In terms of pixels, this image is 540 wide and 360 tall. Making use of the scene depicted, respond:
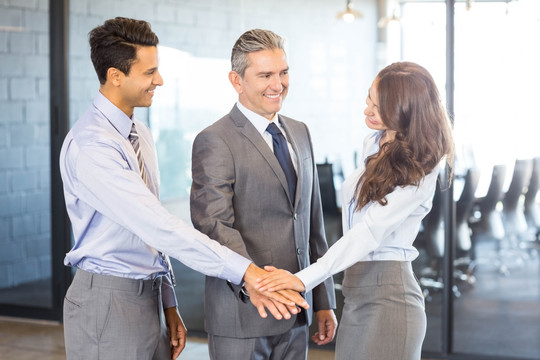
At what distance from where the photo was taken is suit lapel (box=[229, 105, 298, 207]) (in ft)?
7.14

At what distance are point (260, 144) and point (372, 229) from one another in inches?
16.1

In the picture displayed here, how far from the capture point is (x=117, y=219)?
6.41 ft

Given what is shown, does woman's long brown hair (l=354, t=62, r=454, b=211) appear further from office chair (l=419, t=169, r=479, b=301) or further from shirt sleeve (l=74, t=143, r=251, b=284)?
office chair (l=419, t=169, r=479, b=301)

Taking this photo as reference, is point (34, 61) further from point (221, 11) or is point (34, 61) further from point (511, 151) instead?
point (511, 151)

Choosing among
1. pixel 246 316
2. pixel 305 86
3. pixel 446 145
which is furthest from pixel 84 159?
pixel 305 86

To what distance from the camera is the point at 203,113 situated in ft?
14.4

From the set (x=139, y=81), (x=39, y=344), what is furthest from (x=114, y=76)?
(x=39, y=344)

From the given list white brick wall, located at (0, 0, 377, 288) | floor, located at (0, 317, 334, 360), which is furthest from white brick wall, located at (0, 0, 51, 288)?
floor, located at (0, 317, 334, 360)

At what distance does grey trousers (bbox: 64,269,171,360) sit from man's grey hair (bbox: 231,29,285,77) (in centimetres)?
71

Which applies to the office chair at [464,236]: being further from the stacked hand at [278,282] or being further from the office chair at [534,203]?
the stacked hand at [278,282]

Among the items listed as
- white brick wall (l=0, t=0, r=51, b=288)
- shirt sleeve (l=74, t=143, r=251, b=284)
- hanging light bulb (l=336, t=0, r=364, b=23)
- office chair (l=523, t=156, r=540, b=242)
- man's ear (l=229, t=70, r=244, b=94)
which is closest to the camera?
shirt sleeve (l=74, t=143, r=251, b=284)

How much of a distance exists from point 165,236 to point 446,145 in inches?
33.1

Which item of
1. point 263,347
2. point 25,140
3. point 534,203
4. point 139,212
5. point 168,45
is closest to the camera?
point 139,212

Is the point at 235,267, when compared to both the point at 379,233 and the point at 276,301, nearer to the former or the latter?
the point at 276,301
